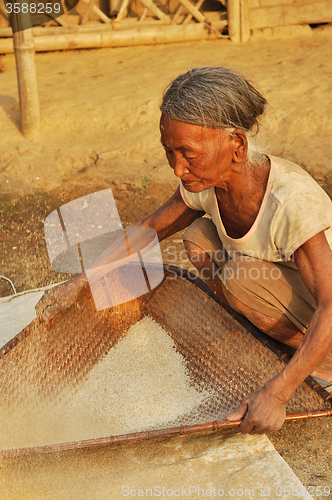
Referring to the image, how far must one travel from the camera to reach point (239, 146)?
164 cm

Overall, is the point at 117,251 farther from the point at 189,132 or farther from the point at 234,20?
the point at 234,20

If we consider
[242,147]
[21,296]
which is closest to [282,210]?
[242,147]

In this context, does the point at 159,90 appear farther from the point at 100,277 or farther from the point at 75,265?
the point at 100,277

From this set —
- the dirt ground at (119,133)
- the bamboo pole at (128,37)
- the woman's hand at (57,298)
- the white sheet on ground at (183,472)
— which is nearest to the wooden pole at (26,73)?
the dirt ground at (119,133)

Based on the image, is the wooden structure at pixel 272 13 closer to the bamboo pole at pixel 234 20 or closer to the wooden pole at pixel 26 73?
the bamboo pole at pixel 234 20

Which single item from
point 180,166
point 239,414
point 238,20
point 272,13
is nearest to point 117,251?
point 180,166

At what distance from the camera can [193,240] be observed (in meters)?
2.19

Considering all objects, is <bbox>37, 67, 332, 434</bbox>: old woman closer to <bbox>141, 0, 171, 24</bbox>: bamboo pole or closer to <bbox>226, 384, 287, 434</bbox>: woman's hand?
<bbox>226, 384, 287, 434</bbox>: woman's hand

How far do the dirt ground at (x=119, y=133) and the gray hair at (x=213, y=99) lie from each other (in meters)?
1.65

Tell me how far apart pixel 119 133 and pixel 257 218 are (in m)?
2.98

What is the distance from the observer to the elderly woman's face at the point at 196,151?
157 centimetres

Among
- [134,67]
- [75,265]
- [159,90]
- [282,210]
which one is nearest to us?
[282,210]

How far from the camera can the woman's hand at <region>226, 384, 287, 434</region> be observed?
1.57 m

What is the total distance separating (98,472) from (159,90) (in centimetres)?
361
